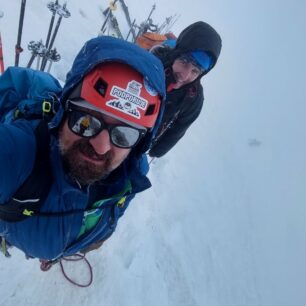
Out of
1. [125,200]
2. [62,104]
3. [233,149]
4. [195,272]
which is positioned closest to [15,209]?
[62,104]

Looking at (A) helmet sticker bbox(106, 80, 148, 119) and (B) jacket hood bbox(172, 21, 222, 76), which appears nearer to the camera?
(A) helmet sticker bbox(106, 80, 148, 119)

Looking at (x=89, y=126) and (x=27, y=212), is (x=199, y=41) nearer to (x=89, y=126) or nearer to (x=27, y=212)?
(x=89, y=126)

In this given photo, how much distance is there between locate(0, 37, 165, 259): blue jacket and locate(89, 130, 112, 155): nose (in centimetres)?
19

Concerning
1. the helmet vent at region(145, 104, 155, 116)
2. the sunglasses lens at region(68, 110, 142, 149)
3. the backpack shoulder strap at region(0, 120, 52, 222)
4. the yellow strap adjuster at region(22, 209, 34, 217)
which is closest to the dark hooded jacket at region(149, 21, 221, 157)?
the helmet vent at region(145, 104, 155, 116)

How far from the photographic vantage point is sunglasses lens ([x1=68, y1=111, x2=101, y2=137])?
1.47 metres

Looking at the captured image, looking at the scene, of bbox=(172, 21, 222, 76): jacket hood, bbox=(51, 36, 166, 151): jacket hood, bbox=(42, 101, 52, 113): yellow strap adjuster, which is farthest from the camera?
bbox=(172, 21, 222, 76): jacket hood

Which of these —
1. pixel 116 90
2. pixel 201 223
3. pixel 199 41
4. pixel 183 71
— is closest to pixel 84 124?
pixel 116 90

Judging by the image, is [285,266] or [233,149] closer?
[285,266]

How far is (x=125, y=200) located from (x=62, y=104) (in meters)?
0.80

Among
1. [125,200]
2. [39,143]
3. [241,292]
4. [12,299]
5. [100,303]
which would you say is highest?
[39,143]

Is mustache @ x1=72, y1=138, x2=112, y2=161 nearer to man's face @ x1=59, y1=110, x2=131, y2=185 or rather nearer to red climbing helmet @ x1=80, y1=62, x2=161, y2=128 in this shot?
man's face @ x1=59, y1=110, x2=131, y2=185

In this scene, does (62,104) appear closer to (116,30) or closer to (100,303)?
(100,303)

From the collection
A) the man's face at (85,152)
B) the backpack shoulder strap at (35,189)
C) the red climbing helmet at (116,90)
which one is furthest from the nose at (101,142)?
the backpack shoulder strap at (35,189)

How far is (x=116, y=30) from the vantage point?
9.26 m
